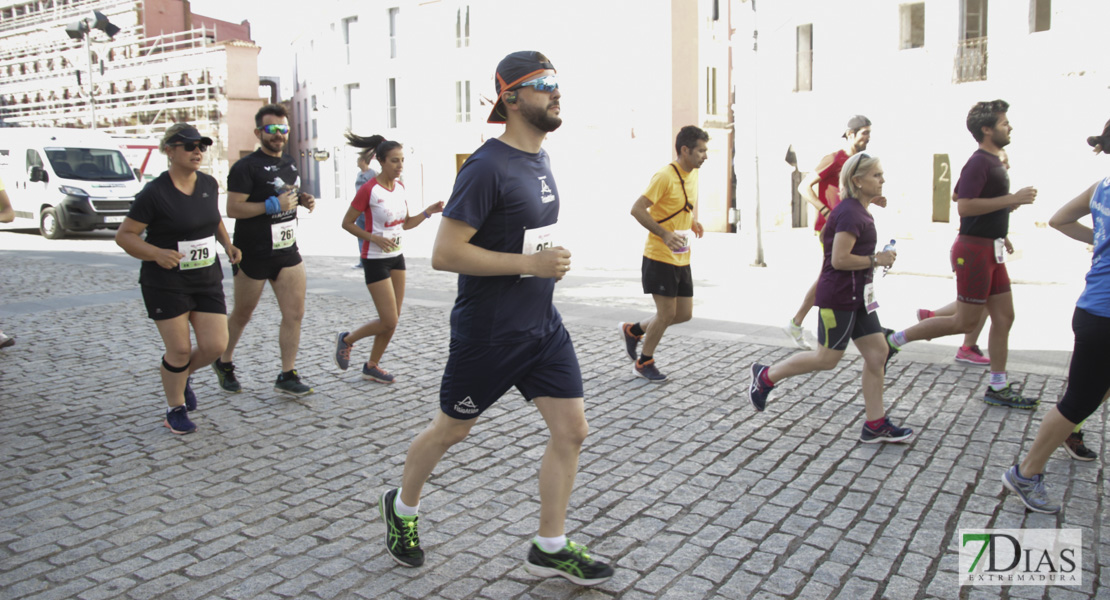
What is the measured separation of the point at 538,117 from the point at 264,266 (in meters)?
3.45

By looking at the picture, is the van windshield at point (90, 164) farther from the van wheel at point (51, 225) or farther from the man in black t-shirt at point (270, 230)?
the man in black t-shirt at point (270, 230)

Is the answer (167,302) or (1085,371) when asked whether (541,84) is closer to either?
(1085,371)

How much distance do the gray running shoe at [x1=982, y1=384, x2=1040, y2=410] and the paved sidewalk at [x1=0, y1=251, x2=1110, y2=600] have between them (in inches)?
2.7

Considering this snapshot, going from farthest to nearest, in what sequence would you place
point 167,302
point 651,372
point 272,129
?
1. point 651,372
2. point 272,129
3. point 167,302

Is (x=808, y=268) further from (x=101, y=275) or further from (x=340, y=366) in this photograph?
(x=101, y=275)

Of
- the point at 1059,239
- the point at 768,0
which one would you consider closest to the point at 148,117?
the point at 768,0

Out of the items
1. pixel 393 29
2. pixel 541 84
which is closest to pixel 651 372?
pixel 541 84

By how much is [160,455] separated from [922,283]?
10.7 meters

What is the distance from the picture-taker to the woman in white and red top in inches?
256

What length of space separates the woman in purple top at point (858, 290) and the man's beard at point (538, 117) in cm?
232

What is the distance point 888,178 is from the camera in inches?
759

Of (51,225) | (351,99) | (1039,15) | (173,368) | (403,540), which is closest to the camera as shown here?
(403,540)

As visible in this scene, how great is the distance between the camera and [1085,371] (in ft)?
12.6

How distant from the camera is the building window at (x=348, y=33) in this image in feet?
146
